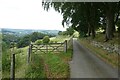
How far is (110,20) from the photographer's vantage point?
26703mm

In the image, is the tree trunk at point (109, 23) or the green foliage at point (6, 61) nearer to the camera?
the green foliage at point (6, 61)

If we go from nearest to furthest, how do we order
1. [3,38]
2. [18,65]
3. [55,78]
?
[55,78] < [3,38] < [18,65]

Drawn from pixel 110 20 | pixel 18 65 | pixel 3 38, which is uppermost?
pixel 110 20

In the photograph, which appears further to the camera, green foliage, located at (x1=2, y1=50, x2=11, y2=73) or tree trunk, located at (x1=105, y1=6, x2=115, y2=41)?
tree trunk, located at (x1=105, y1=6, x2=115, y2=41)

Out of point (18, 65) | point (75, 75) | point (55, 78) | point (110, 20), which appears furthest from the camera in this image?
point (110, 20)

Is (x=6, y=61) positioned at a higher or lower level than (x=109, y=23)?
lower

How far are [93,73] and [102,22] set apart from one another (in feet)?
101

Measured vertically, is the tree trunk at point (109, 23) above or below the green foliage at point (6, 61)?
above

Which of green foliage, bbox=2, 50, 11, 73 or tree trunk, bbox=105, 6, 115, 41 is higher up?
tree trunk, bbox=105, 6, 115, 41

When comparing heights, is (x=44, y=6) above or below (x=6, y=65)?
above

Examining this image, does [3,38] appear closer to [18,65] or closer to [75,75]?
[18,65]

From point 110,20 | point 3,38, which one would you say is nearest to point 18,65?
point 3,38

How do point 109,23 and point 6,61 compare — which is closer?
point 6,61

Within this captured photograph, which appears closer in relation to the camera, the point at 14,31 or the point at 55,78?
the point at 55,78
